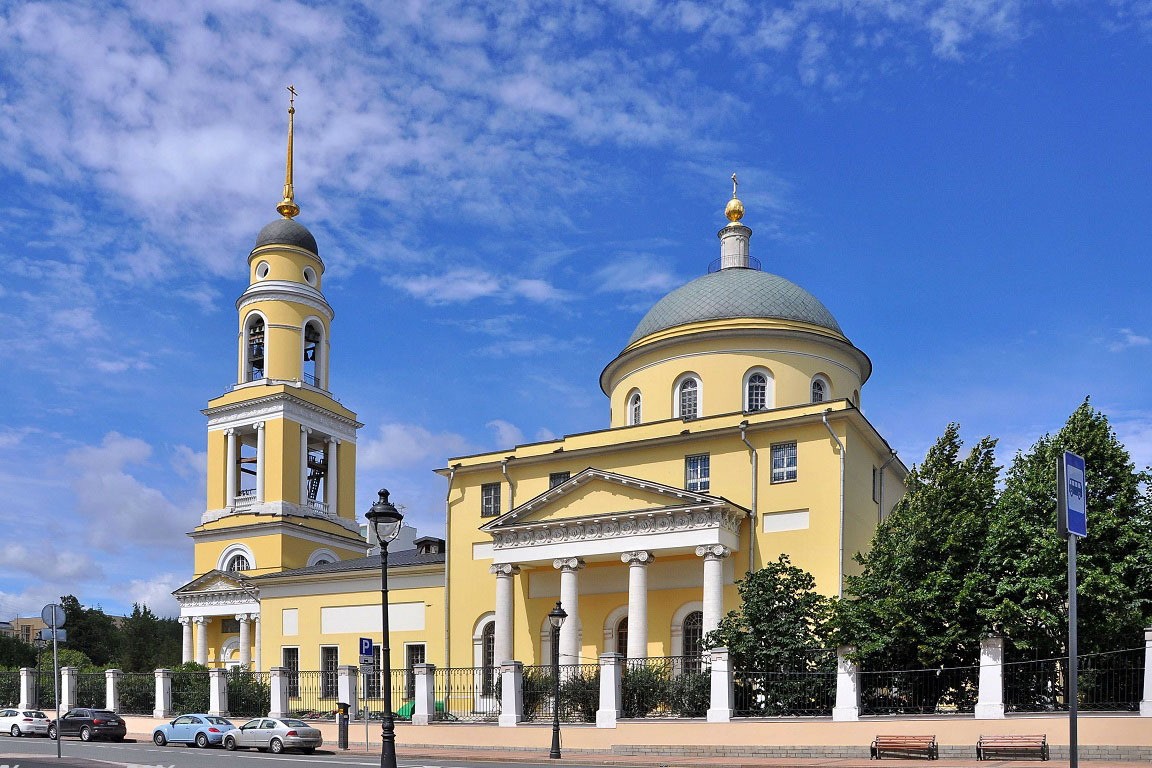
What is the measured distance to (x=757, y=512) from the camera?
35.2 m

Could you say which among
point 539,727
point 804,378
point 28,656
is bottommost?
point 28,656

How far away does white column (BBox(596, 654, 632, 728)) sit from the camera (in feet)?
91.9

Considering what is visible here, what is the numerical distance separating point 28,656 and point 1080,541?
75834 mm

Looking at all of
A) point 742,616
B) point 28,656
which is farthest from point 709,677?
point 28,656

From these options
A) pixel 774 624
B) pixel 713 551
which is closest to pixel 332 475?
pixel 713 551

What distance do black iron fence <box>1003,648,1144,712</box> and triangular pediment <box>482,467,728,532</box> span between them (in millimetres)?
11975

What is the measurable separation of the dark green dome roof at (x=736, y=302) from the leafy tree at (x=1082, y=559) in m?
16.0

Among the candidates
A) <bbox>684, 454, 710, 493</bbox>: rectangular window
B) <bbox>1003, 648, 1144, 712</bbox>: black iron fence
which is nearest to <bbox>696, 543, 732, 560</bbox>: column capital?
<bbox>684, 454, 710, 493</bbox>: rectangular window

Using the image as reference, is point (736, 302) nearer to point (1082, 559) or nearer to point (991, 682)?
point (1082, 559)

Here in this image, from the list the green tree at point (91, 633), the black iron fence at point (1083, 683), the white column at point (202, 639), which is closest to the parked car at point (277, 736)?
the black iron fence at point (1083, 683)

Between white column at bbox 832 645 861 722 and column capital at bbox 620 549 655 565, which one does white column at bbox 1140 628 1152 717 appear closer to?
white column at bbox 832 645 861 722

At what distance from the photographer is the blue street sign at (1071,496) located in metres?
10.5

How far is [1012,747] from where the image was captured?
21547 millimetres

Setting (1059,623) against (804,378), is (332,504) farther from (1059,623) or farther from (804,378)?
(1059,623)
